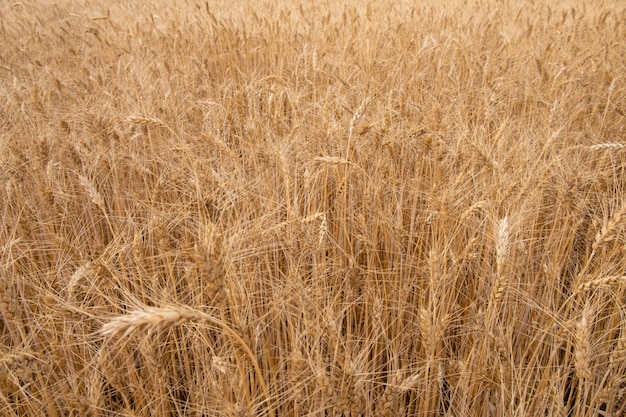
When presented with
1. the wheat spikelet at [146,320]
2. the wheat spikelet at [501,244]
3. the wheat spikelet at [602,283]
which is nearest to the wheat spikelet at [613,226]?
the wheat spikelet at [602,283]

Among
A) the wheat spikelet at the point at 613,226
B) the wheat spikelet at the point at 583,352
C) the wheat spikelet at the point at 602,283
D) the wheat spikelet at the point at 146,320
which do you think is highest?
the wheat spikelet at the point at 146,320

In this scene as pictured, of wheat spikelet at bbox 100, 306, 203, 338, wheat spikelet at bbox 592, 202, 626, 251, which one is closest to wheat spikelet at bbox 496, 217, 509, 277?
wheat spikelet at bbox 592, 202, 626, 251

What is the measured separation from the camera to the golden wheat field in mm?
957

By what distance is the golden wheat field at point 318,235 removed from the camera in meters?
0.96

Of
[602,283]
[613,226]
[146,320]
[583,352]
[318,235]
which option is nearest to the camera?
[146,320]

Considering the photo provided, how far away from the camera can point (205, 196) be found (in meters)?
1.28

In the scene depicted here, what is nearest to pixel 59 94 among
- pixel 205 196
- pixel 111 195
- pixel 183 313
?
pixel 111 195

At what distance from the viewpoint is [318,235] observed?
130 centimetres

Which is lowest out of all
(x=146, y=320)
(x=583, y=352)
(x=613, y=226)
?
(x=583, y=352)

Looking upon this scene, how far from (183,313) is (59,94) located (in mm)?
2304

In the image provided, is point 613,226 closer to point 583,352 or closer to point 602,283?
point 602,283

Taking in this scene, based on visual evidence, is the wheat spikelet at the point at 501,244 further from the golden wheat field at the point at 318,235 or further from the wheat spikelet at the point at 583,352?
the wheat spikelet at the point at 583,352

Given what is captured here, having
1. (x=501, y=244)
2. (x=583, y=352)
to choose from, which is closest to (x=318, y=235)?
(x=501, y=244)

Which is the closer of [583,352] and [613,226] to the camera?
[583,352]
